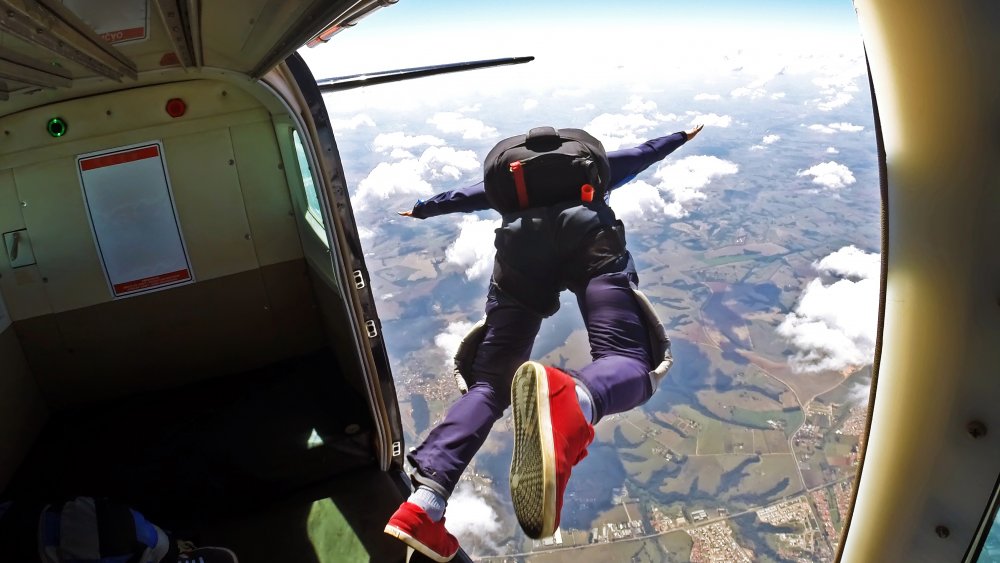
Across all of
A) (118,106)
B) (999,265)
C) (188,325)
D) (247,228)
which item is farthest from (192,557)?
(999,265)

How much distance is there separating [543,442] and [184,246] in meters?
3.23

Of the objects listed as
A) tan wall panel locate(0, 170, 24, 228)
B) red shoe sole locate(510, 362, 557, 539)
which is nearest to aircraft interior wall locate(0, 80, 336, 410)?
tan wall panel locate(0, 170, 24, 228)

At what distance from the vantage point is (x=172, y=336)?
4113 millimetres

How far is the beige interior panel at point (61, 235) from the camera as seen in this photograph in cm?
358

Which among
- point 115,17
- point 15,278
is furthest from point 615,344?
Answer: point 15,278

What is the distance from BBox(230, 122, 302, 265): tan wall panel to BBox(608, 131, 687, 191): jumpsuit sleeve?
2.43 meters

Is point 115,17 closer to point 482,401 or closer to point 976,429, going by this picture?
point 482,401

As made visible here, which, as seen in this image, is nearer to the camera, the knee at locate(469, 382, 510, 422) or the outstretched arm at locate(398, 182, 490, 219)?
the knee at locate(469, 382, 510, 422)

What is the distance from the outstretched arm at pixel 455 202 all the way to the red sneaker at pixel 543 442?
1.70 meters

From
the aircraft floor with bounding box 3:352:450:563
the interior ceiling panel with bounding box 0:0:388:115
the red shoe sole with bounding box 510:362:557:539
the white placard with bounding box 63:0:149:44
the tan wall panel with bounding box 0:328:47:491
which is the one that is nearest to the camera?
the interior ceiling panel with bounding box 0:0:388:115

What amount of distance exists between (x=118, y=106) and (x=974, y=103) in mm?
4395

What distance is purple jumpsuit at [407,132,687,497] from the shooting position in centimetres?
270

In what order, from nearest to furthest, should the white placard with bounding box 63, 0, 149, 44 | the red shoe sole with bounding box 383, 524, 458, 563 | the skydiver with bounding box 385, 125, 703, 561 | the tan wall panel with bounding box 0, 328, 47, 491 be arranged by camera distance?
the white placard with bounding box 63, 0, 149, 44, the skydiver with bounding box 385, 125, 703, 561, the red shoe sole with bounding box 383, 524, 458, 563, the tan wall panel with bounding box 0, 328, 47, 491

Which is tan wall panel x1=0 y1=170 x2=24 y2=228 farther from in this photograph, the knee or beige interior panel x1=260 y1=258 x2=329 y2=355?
the knee
